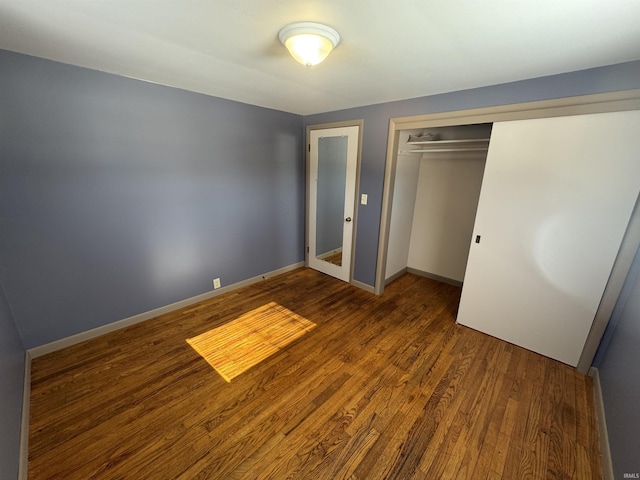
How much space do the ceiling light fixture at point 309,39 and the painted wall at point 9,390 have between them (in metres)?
2.37

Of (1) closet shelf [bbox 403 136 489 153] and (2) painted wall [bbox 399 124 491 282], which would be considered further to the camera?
(2) painted wall [bbox 399 124 491 282]

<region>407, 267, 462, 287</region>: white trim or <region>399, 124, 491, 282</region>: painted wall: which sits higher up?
<region>399, 124, 491, 282</region>: painted wall

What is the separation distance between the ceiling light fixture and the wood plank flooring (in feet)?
7.23

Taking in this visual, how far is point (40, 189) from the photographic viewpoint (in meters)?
1.93

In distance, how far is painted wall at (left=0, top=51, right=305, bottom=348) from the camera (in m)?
1.88

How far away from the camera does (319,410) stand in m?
1.74

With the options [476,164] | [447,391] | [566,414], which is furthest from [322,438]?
[476,164]

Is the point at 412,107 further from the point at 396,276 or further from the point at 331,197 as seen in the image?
the point at 396,276

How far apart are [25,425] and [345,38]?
296 cm

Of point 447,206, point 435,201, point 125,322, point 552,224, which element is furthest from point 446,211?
point 125,322

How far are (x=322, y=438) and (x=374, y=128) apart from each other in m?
2.94

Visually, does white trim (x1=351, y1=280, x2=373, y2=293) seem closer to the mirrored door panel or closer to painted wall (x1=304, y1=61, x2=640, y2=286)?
painted wall (x1=304, y1=61, x2=640, y2=286)

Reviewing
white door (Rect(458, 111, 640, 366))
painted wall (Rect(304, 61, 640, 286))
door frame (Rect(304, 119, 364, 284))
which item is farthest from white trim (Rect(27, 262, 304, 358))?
white door (Rect(458, 111, 640, 366))

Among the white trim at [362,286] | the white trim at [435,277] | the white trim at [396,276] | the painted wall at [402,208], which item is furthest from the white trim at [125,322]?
the white trim at [435,277]
